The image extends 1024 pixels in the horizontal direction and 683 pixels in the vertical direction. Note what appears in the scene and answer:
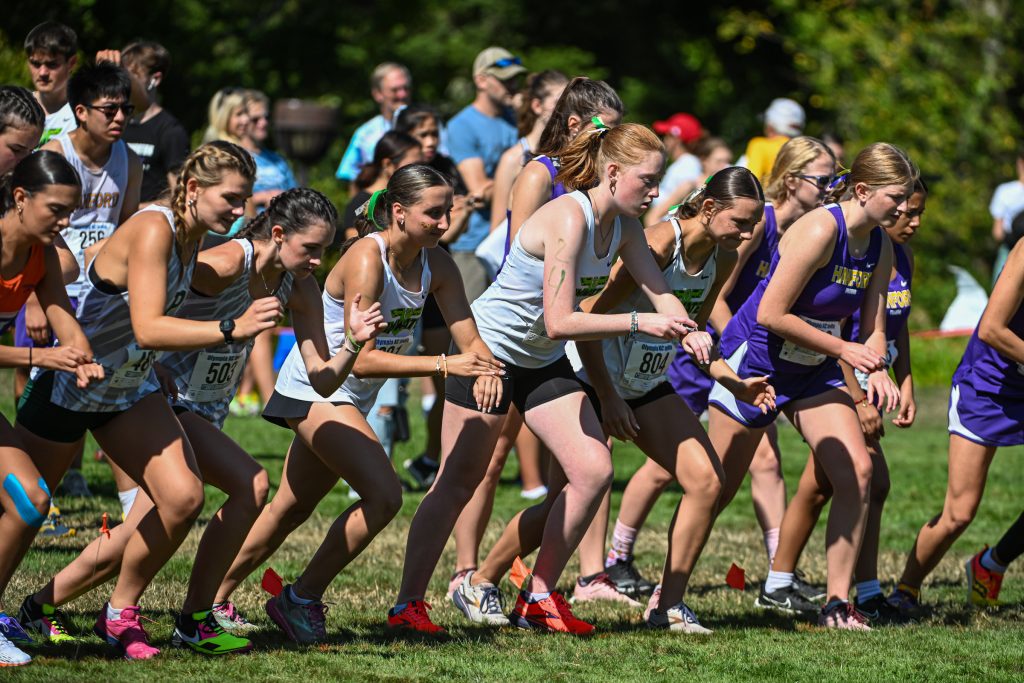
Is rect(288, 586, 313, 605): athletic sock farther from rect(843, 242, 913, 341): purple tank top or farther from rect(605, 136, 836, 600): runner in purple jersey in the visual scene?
rect(843, 242, 913, 341): purple tank top

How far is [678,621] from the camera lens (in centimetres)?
575

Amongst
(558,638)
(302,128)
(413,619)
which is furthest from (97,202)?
(302,128)

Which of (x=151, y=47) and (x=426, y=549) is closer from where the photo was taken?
(x=426, y=549)

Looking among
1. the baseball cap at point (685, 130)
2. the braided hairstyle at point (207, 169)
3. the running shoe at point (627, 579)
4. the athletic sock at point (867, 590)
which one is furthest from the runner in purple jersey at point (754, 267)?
the baseball cap at point (685, 130)

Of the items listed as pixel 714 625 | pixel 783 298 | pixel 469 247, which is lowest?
pixel 714 625

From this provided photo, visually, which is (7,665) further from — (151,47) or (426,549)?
(151,47)

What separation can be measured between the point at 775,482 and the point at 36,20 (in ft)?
32.3

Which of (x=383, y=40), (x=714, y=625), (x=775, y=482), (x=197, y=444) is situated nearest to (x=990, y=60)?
(x=383, y=40)

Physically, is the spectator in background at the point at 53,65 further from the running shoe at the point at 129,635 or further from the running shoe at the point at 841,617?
the running shoe at the point at 841,617

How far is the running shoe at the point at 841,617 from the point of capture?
5.92 metres

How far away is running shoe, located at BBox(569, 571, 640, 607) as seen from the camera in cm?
649

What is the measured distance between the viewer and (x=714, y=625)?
6008 millimetres

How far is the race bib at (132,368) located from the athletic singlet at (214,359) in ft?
1.01

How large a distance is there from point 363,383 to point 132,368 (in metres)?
0.94
